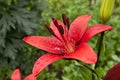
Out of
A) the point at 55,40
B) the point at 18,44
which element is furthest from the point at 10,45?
the point at 55,40

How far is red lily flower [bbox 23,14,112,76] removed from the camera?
1.19m

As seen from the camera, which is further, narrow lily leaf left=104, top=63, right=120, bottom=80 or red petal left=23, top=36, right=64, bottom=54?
red petal left=23, top=36, right=64, bottom=54

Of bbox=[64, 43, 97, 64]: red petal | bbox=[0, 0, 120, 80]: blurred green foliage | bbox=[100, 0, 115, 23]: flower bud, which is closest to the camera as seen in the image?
bbox=[64, 43, 97, 64]: red petal

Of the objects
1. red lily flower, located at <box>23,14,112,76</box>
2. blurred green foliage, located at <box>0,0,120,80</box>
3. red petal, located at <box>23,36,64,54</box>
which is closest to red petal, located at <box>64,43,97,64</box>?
red lily flower, located at <box>23,14,112,76</box>

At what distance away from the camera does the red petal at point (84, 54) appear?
112 cm

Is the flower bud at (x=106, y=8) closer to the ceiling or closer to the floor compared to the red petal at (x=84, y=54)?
closer to the ceiling

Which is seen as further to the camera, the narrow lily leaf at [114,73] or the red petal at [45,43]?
the red petal at [45,43]

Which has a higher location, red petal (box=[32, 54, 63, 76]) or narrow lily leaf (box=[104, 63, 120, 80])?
red petal (box=[32, 54, 63, 76])

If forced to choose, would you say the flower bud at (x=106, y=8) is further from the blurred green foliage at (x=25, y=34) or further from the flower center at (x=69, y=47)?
the blurred green foliage at (x=25, y=34)

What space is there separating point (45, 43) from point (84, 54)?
0.22 m

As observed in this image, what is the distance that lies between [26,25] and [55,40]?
151cm

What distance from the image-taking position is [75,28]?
137cm

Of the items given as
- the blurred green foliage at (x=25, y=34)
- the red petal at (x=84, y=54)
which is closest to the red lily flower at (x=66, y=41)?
the red petal at (x=84, y=54)

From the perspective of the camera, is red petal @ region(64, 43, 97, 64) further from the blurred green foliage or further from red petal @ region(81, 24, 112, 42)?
the blurred green foliage
